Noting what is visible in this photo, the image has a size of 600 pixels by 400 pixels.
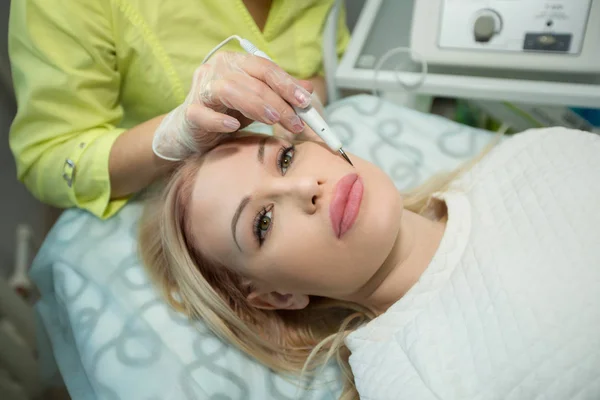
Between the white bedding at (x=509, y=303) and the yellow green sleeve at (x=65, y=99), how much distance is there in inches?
22.9

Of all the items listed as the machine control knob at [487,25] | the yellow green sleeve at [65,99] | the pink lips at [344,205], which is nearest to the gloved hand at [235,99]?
the pink lips at [344,205]

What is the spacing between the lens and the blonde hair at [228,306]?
893 mm

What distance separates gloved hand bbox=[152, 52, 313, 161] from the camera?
726 millimetres

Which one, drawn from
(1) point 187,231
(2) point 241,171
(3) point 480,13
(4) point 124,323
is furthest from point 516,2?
(4) point 124,323

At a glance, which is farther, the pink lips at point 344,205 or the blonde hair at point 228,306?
the blonde hair at point 228,306

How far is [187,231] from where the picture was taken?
0.88 m

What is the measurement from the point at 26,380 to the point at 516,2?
1418mm

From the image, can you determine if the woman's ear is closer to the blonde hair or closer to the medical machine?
the blonde hair

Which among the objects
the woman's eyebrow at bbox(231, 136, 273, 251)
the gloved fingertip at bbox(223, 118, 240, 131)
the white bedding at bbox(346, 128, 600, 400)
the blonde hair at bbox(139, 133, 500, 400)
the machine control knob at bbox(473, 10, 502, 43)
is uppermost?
the machine control knob at bbox(473, 10, 502, 43)

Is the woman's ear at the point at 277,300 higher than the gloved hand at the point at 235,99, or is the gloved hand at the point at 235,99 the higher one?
the gloved hand at the point at 235,99

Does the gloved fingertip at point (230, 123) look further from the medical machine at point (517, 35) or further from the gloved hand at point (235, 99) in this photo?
the medical machine at point (517, 35)

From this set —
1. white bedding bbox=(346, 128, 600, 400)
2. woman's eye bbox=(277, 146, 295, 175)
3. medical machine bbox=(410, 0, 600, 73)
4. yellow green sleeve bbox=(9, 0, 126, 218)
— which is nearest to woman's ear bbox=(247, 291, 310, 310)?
white bedding bbox=(346, 128, 600, 400)

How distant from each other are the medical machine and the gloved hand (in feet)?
1.39

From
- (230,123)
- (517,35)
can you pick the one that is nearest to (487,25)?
(517,35)
